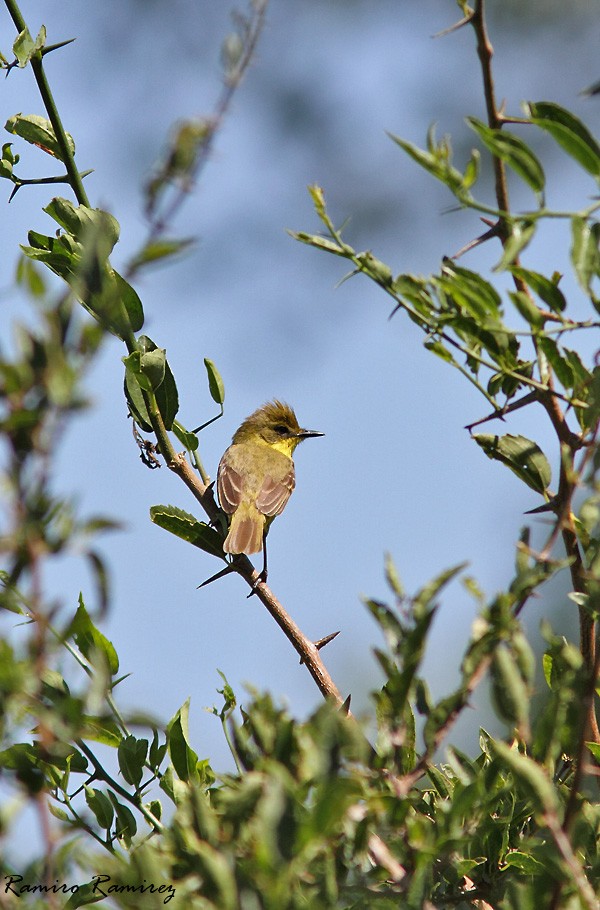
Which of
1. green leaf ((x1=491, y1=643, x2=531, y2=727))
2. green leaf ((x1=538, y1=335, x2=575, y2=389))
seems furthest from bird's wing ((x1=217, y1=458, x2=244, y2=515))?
green leaf ((x1=491, y1=643, x2=531, y2=727))

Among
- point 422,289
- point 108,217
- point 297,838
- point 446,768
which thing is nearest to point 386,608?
point 297,838

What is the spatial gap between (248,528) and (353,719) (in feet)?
12.1

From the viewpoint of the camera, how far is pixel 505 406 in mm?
1513

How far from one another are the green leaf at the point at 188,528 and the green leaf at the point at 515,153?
1064mm

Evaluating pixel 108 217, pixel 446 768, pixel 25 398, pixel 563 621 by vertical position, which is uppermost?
pixel 108 217

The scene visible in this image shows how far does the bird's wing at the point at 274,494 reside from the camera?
5266 mm

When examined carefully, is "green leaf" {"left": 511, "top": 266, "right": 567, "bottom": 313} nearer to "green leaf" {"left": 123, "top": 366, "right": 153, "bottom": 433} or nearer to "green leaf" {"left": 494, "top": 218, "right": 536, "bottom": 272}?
Answer: "green leaf" {"left": 494, "top": 218, "right": 536, "bottom": 272}

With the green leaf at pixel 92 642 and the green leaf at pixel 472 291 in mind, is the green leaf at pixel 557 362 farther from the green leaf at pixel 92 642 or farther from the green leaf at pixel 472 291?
the green leaf at pixel 92 642

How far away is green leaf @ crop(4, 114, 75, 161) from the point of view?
1.98 meters

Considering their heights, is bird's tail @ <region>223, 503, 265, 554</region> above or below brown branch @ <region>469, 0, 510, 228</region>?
below

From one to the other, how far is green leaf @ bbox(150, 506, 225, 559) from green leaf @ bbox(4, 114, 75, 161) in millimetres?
690

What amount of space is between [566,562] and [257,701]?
315 mm

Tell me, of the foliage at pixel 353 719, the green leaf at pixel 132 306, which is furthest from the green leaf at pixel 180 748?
the green leaf at pixel 132 306

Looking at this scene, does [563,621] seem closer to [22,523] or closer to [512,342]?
[512,342]
